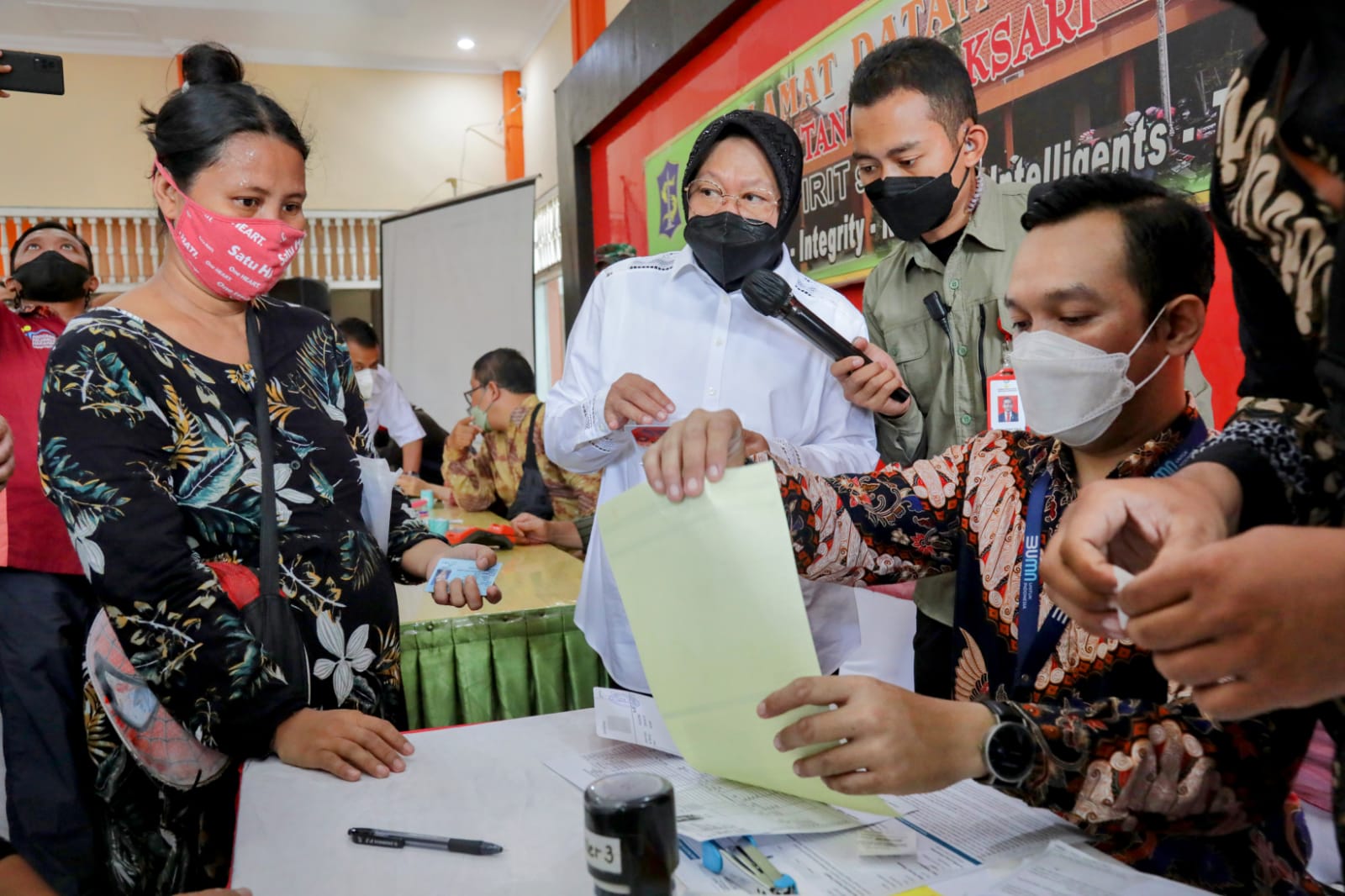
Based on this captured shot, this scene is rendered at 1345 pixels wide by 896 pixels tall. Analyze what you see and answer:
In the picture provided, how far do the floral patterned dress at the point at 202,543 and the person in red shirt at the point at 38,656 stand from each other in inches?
26.8

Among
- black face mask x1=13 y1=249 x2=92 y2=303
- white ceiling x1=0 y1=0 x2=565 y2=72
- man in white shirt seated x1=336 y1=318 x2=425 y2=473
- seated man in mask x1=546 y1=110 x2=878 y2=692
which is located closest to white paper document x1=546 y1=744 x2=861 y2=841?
seated man in mask x1=546 y1=110 x2=878 y2=692

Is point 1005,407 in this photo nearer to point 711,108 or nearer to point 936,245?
point 936,245

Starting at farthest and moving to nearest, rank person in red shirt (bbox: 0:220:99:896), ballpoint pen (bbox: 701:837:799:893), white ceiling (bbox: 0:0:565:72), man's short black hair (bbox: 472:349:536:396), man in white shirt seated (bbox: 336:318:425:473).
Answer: white ceiling (bbox: 0:0:565:72), man in white shirt seated (bbox: 336:318:425:473), man's short black hair (bbox: 472:349:536:396), person in red shirt (bbox: 0:220:99:896), ballpoint pen (bbox: 701:837:799:893)

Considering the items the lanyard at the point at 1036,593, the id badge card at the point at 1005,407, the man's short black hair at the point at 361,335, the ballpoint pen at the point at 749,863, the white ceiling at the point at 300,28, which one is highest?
the white ceiling at the point at 300,28

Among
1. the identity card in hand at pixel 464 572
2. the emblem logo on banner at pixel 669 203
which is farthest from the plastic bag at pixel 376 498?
the emblem logo on banner at pixel 669 203

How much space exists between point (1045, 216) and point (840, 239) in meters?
1.76

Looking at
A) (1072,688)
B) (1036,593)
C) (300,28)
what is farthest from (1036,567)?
(300,28)

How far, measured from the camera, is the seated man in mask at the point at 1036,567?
2.52ft

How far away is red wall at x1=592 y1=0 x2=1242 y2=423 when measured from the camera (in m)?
1.66

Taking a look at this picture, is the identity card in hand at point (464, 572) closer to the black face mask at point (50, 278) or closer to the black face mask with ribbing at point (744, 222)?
the black face mask with ribbing at point (744, 222)

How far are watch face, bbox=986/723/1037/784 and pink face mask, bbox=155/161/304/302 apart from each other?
3.53ft

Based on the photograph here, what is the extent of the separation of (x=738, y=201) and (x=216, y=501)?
37.9 inches

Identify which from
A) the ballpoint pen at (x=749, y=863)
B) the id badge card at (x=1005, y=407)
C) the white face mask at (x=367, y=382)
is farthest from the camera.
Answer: the white face mask at (x=367, y=382)

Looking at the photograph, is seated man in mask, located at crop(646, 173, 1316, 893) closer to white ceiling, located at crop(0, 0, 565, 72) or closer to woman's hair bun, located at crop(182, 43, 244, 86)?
woman's hair bun, located at crop(182, 43, 244, 86)
